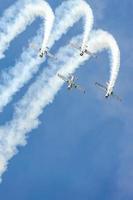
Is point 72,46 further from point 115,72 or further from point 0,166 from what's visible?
point 0,166

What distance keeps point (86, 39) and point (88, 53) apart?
19.4 ft

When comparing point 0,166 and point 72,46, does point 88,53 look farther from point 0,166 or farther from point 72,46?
point 0,166

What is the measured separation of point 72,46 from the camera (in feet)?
544

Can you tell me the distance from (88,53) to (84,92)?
10244 millimetres

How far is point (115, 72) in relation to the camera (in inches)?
6329

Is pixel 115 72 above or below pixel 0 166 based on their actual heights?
above

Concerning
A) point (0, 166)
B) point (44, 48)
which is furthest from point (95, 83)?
point (0, 166)

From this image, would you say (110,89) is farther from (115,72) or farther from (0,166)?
(0,166)

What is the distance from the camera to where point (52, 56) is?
167 metres

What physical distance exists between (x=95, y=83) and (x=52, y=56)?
40.4ft

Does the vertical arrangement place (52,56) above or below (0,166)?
above

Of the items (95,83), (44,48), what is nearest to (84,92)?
(95,83)

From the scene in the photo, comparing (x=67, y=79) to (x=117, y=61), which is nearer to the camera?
(x=117, y=61)

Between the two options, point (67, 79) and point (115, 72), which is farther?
point (67, 79)
